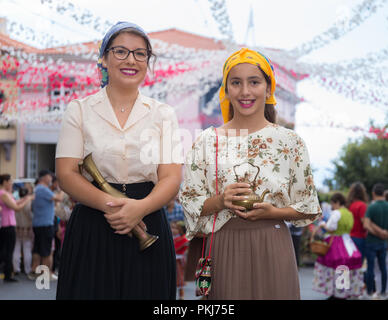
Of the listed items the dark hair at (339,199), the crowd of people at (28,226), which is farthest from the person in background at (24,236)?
the dark hair at (339,199)

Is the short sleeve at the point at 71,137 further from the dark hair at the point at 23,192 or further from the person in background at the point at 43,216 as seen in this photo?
the dark hair at the point at 23,192

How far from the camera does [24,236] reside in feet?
30.2

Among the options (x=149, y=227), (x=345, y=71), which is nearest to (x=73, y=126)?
(x=149, y=227)

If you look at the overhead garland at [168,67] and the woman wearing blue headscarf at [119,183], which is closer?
the woman wearing blue headscarf at [119,183]

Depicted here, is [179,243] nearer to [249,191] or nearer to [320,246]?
[320,246]

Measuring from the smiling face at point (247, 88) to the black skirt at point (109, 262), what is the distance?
62cm

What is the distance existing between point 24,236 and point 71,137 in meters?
7.61

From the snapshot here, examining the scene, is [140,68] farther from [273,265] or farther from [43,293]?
[43,293]

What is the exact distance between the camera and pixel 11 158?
69.9 ft

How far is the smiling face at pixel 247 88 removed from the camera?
2.41 m

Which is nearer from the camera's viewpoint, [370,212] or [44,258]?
[370,212]

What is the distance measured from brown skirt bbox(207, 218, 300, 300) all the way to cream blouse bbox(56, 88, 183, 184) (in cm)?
47

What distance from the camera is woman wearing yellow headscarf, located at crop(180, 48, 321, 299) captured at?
2.30 metres

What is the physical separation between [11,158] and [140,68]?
20489mm
